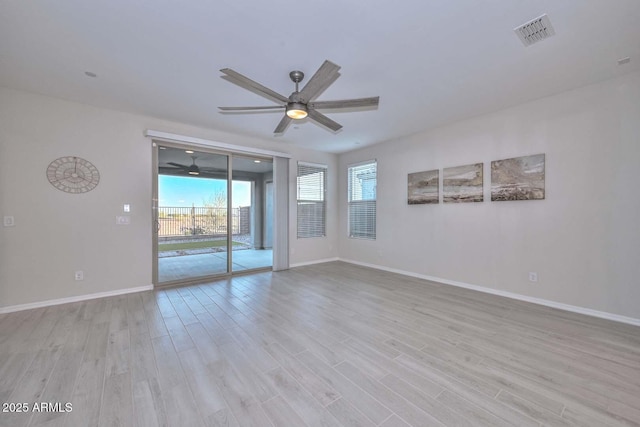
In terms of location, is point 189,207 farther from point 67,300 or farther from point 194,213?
point 67,300

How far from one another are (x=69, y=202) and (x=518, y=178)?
252 inches

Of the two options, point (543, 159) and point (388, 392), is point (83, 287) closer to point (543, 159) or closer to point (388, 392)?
point (388, 392)

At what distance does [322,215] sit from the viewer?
643 centimetres

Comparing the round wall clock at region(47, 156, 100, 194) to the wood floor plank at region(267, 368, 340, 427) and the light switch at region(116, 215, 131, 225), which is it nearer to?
the light switch at region(116, 215, 131, 225)

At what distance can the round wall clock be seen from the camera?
11.2 ft

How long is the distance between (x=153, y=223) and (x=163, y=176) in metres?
0.86

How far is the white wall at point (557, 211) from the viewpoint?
9.43ft

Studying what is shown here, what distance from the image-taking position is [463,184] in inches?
166

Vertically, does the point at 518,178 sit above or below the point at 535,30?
below

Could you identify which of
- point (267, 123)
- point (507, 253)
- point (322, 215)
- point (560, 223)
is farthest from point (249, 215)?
point (560, 223)

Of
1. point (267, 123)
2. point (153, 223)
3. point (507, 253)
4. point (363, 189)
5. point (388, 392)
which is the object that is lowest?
point (388, 392)

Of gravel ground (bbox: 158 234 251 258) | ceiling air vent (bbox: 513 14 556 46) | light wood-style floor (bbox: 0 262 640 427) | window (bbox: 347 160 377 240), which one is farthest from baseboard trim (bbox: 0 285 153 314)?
ceiling air vent (bbox: 513 14 556 46)

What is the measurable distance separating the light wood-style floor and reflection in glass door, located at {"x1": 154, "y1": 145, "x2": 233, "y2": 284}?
4.75 ft

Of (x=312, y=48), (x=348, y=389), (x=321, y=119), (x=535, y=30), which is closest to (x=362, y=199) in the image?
(x=321, y=119)
